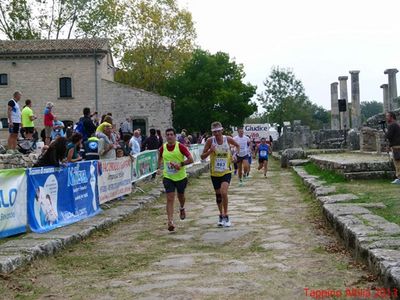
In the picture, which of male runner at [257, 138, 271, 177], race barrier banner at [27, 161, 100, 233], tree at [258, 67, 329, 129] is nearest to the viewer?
race barrier banner at [27, 161, 100, 233]

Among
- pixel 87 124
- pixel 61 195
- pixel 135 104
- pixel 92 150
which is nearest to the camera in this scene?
pixel 61 195

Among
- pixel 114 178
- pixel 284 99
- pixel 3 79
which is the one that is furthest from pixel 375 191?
pixel 284 99

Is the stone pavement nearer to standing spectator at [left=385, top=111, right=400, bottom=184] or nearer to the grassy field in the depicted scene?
the grassy field

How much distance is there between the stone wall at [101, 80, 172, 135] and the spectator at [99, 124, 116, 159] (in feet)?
94.1

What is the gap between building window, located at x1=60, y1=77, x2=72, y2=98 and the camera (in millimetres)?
40531

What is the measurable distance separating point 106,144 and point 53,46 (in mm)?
29644

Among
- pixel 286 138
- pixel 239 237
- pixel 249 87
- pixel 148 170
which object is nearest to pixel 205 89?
pixel 249 87

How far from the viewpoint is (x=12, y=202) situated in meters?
7.47

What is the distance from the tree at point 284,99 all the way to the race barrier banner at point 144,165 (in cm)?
5315

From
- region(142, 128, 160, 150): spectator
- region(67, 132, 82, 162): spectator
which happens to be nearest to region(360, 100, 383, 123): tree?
region(142, 128, 160, 150): spectator

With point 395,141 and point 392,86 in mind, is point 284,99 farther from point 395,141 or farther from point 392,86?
point 395,141

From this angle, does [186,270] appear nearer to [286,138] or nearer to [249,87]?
[286,138]

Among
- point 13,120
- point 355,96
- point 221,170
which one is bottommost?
point 221,170

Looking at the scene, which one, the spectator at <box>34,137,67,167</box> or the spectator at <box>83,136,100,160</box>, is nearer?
the spectator at <box>34,137,67,167</box>
